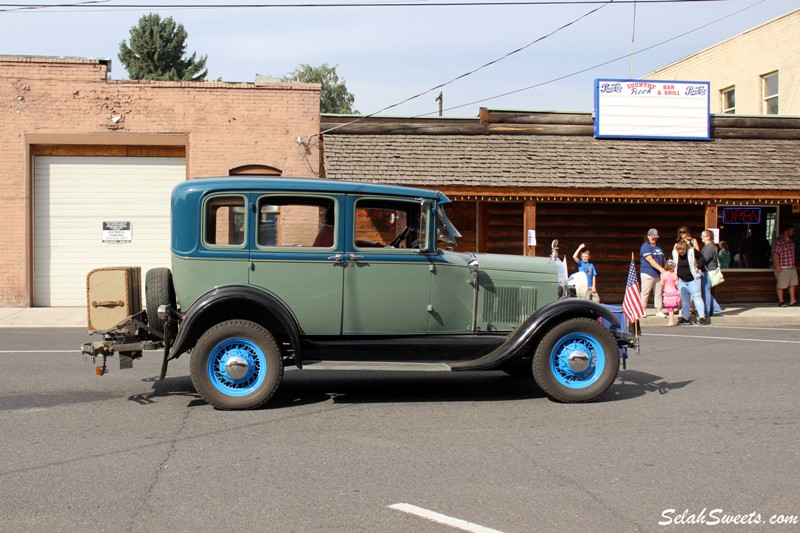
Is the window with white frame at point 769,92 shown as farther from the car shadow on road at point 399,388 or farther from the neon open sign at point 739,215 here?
the car shadow on road at point 399,388

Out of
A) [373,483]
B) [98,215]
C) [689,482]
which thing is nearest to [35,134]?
[98,215]

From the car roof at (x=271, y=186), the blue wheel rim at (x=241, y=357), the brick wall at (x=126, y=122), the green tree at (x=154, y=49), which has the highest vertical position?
the green tree at (x=154, y=49)

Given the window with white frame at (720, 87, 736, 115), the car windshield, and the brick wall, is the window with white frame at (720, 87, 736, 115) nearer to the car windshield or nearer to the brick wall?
the brick wall

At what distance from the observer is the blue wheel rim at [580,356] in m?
7.45

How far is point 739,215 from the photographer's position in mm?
19984

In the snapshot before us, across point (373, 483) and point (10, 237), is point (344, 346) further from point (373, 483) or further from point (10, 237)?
point (10, 237)

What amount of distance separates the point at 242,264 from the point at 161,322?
0.93 meters

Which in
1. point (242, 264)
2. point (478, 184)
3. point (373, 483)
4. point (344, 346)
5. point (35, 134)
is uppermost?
point (35, 134)

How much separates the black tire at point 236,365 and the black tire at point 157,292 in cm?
59

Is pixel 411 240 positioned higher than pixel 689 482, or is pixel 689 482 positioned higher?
pixel 411 240

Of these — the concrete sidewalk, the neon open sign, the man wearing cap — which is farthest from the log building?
the concrete sidewalk

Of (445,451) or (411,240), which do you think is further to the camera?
(411,240)

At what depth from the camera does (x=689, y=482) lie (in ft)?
16.9

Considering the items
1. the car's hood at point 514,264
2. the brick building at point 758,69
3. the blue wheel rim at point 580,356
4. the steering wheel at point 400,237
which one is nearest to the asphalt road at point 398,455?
the blue wheel rim at point 580,356
